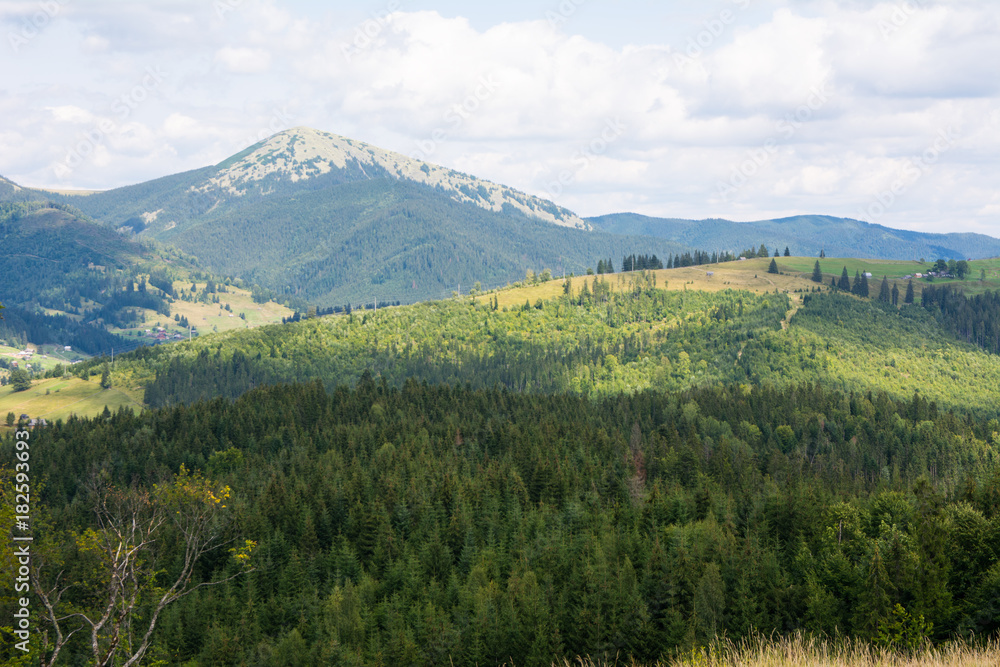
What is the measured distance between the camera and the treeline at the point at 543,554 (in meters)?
70.4

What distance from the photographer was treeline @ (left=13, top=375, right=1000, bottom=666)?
70.4m

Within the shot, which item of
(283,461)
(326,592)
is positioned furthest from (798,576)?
(283,461)

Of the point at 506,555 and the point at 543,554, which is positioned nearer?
the point at 543,554

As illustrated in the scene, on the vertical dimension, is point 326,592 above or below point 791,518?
below

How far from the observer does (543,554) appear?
104 metres

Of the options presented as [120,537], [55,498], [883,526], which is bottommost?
[55,498]

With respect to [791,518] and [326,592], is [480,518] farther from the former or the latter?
[791,518]

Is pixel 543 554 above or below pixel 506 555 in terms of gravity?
above

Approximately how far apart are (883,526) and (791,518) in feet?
86.9

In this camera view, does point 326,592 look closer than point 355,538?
Yes

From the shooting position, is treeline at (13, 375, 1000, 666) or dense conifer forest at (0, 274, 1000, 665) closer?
dense conifer forest at (0, 274, 1000, 665)

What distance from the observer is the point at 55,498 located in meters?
166

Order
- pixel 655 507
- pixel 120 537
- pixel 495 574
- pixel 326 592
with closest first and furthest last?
pixel 120 537 → pixel 495 574 → pixel 326 592 → pixel 655 507

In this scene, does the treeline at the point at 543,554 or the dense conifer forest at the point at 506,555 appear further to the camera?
the treeline at the point at 543,554
